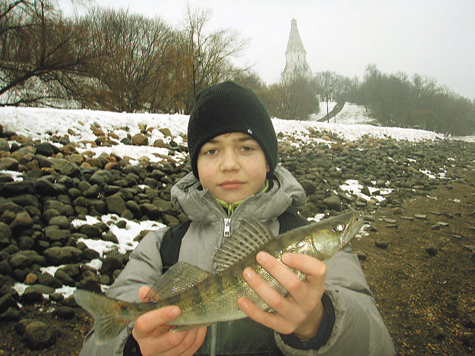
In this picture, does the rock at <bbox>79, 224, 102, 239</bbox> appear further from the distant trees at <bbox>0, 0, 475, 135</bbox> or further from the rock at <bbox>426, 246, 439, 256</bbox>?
the distant trees at <bbox>0, 0, 475, 135</bbox>

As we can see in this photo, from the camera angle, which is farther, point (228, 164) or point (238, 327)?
point (228, 164)

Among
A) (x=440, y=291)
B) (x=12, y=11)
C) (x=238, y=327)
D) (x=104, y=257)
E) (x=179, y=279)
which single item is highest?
(x=12, y=11)

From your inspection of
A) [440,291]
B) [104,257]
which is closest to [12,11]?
[104,257]

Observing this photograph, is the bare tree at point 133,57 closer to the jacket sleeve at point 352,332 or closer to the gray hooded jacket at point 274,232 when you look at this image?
the gray hooded jacket at point 274,232

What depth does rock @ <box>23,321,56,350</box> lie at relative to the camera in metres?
3.00

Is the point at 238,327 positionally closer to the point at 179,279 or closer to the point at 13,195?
the point at 179,279

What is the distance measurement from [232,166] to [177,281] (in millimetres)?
1037

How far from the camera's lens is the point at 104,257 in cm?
455

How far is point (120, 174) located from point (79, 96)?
597 inches

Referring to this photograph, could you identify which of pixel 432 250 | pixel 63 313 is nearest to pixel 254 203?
pixel 63 313

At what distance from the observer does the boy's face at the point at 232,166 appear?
2400mm

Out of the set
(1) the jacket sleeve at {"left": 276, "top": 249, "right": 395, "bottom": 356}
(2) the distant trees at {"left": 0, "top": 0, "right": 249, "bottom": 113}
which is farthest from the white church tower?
(1) the jacket sleeve at {"left": 276, "top": 249, "right": 395, "bottom": 356}

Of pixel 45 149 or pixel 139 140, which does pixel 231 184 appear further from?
pixel 139 140

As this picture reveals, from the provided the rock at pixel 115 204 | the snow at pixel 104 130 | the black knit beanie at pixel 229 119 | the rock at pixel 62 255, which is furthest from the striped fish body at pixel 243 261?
the rock at pixel 115 204
